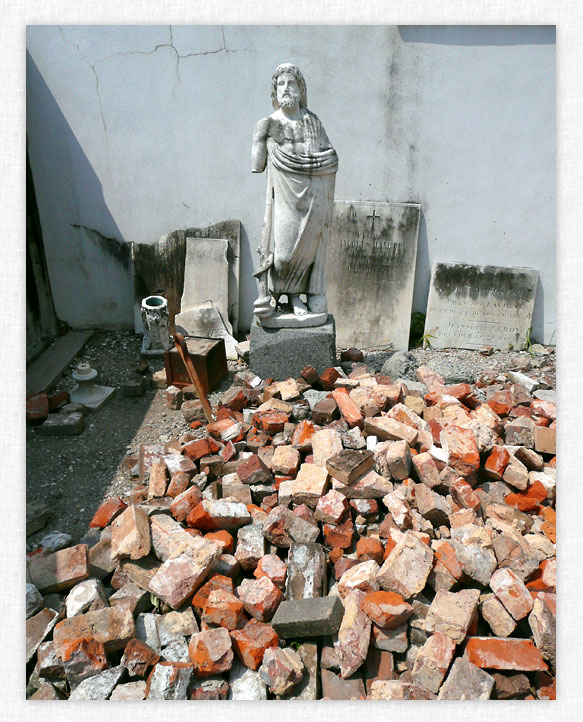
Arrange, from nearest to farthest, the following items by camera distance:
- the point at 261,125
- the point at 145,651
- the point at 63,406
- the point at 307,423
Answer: the point at 145,651
the point at 307,423
the point at 261,125
the point at 63,406

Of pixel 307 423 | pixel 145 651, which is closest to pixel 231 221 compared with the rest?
pixel 307 423

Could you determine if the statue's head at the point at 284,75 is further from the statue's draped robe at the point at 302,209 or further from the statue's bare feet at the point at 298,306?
the statue's bare feet at the point at 298,306

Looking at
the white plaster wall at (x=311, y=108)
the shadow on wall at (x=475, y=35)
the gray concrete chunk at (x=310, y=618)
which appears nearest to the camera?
the gray concrete chunk at (x=310, y=618)

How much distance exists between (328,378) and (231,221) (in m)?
2.41

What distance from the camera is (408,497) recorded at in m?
2.94

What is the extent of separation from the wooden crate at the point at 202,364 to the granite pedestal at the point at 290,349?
0.40 m

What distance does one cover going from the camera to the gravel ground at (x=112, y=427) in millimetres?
3521

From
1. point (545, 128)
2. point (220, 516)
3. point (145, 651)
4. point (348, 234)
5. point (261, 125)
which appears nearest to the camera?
point (145, 651)

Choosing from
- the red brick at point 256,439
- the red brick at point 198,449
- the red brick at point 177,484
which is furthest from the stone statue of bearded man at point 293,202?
the red brick at point 177,484

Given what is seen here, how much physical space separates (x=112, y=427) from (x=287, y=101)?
2.71 metres

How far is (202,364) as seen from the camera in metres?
4.61

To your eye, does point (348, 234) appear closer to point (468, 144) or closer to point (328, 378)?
point (468, 144)

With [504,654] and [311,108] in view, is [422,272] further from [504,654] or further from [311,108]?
[504,654]

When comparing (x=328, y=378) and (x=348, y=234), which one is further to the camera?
(x=348, y=234)
